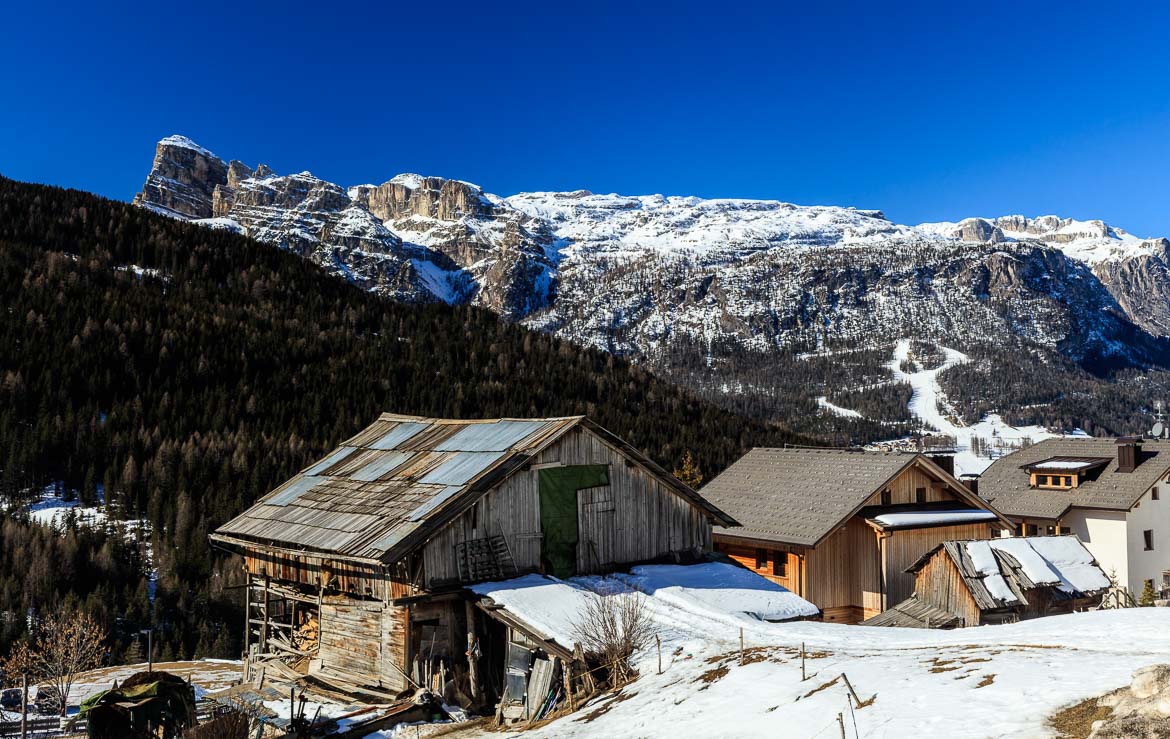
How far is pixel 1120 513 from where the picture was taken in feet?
158

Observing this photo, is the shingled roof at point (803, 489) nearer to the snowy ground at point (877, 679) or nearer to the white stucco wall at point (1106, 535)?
the snowy ground at point (877, 679)

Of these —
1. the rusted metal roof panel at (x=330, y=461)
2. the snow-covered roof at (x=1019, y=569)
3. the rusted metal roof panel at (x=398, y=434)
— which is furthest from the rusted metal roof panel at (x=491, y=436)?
the snow-covered roof at (x=1019, y=569)

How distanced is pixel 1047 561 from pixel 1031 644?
15.7 m

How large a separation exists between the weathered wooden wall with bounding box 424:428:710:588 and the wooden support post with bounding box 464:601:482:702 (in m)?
1.28

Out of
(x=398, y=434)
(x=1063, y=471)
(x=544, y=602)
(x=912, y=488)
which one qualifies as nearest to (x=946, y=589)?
(x=912, y=488)

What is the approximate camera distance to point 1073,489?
5147 centimetres

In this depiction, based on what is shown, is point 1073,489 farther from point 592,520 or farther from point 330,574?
point 330,574

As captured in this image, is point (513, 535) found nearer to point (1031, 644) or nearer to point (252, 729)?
point (252, 729)

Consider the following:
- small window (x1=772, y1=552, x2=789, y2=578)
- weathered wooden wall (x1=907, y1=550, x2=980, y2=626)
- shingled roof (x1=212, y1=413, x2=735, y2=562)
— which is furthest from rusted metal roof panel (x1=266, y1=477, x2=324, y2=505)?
weathered wooden wall (x1=907, y1=550, x2=980, y2=626)

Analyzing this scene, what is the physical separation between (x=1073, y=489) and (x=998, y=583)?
25995 mm

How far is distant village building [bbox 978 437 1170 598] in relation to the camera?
158 ft

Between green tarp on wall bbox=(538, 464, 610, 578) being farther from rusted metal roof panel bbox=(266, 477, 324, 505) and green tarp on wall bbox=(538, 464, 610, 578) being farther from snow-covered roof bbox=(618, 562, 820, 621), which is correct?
rusted metal roof panel bbox=(266, 477, 324, 505)

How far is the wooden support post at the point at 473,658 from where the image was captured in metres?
23.8

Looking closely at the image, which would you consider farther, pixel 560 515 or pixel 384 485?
pixel 384 485
